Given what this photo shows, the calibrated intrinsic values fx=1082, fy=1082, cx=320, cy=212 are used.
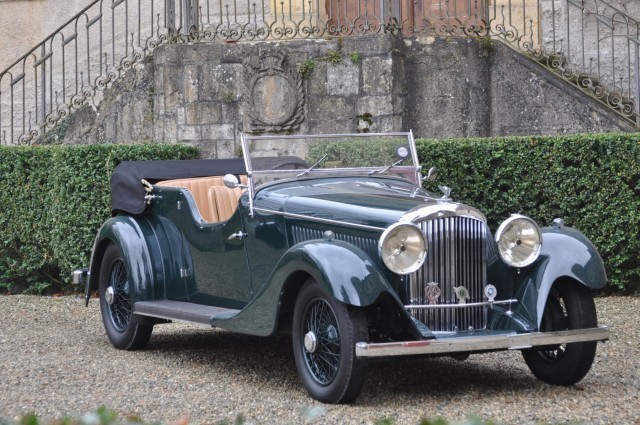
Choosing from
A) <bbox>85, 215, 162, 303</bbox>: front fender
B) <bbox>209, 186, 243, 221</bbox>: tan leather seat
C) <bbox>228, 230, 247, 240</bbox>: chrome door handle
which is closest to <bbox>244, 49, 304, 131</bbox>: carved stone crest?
<bbox>85, 215, 162, 303</bbox>: front fender

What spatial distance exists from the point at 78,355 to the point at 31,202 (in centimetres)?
406

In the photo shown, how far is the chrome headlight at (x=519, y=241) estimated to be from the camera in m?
5.84

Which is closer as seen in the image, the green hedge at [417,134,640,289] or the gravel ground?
the gravel ground

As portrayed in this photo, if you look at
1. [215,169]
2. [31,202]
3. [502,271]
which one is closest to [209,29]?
[31,202]

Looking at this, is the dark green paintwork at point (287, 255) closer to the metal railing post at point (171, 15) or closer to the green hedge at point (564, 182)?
the green hedge at point (564, 182)

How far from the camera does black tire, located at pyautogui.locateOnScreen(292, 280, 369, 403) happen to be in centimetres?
534

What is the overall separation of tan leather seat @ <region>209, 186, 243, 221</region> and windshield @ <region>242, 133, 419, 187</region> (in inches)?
27.1

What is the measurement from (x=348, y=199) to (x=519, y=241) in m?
0.99

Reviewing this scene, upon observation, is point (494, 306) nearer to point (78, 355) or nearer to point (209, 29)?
point (78, 355)

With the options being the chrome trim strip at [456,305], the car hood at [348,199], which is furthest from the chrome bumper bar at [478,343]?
the car hood at [348,199]

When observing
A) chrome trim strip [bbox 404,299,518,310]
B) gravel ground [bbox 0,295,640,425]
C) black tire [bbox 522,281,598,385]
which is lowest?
gravel ground [bbox 0,295,640,425]

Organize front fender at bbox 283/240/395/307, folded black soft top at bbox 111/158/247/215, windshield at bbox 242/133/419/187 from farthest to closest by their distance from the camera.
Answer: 1. folded black soft top at bbox 111/158/247/215
2. windshield at bbox 242/133/419/187
3. front fender at bbox 283/240/395/307

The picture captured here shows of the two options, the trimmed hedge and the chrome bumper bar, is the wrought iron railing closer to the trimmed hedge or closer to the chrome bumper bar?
the trimmed hedge

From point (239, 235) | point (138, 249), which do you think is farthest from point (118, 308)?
point (239, 235)
